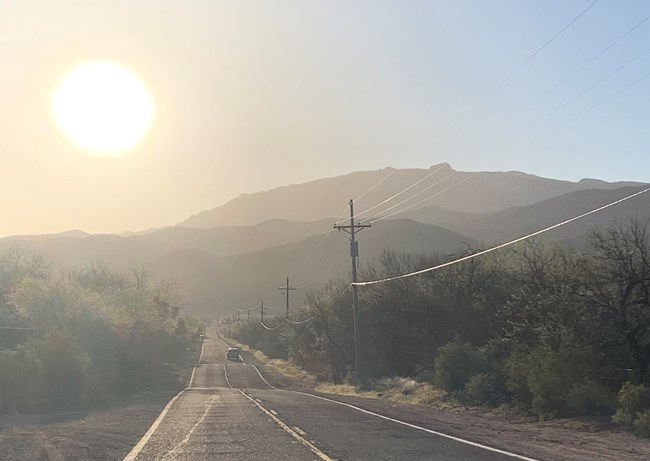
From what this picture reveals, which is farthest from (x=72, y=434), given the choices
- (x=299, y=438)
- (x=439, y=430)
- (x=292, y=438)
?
(x=439, y=430)

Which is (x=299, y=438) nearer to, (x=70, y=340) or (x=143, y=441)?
(x=143, y=441)

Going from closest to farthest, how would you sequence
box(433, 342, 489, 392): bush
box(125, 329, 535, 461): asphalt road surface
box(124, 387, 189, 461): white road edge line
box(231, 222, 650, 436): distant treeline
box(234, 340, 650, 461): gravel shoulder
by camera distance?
1. box(124, 387, 189, 461): white road edge line
2. box(125, 329, 535, 461): asphalt road surface
3. box(234, 340, 650, 461): gravel shoulder
4. box(231, 222, 650, 436): distant treeline
5. box(433, 342, 489, 392): bush

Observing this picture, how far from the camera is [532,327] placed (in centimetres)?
2378

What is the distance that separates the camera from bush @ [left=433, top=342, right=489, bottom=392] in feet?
93.8

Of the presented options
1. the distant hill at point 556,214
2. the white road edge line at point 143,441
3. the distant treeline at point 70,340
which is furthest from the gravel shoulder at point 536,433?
the distant hill at point 556,214

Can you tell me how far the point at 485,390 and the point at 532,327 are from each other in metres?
3.19

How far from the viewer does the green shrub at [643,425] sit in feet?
49.6

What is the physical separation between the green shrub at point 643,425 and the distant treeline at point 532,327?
24 millimetres

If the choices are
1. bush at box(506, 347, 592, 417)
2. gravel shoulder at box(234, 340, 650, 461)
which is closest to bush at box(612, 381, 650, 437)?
gravel shoulder at box(234, 340, 650, 461)

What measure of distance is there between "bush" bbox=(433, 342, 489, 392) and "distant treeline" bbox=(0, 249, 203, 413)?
47.7 ft

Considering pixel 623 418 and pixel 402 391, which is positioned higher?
pixel 402 391

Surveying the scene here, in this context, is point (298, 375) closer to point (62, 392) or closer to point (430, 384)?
point (430, 384)

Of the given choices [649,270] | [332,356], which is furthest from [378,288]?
[649,270]

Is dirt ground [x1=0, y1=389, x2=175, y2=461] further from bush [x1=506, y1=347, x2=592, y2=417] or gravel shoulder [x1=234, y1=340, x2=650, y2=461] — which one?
bush [x1=506, y1=347, x2=592, y2=417]
